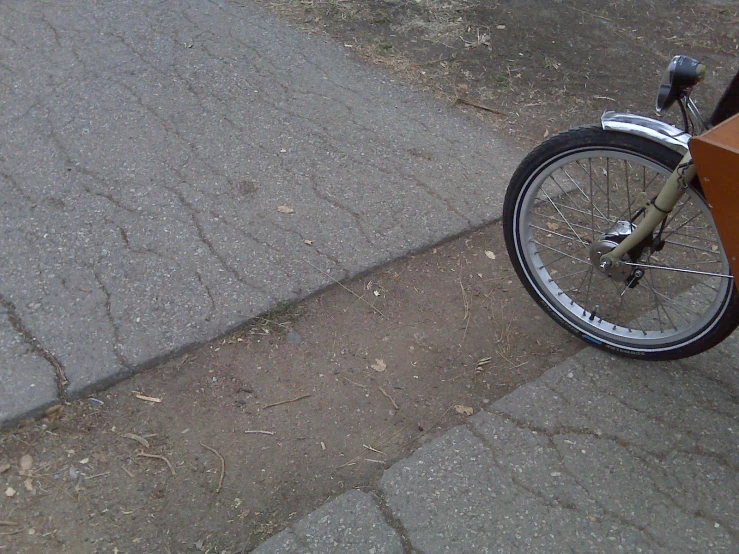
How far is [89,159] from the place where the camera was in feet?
12.1

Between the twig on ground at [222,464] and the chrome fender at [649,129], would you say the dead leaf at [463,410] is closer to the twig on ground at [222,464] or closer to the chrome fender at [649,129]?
the twig on ground at [222,464]

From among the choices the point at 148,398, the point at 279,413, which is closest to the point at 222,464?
the point at 279,413

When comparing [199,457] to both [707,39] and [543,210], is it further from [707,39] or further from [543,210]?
[707,39]

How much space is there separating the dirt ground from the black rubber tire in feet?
0.52

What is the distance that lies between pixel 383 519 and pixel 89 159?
101 inches

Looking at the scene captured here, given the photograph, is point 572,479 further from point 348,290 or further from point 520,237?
point 348,290

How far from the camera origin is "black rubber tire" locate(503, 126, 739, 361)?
2.37 metres

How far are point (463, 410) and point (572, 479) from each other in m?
0.46

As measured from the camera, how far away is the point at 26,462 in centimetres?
230

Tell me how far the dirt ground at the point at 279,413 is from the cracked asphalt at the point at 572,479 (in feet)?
0.35

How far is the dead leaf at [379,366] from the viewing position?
2721 mm

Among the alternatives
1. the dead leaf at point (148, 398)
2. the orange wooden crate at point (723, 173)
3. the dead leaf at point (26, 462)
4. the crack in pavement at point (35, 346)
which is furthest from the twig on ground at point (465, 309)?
the dead leaf at point (26, 462)

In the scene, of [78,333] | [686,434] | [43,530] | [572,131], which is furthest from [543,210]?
[43,530]

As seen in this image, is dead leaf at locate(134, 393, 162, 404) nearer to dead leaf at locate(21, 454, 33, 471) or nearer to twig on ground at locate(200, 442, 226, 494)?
twig on ground at locate(200, 442, 226, 494)
